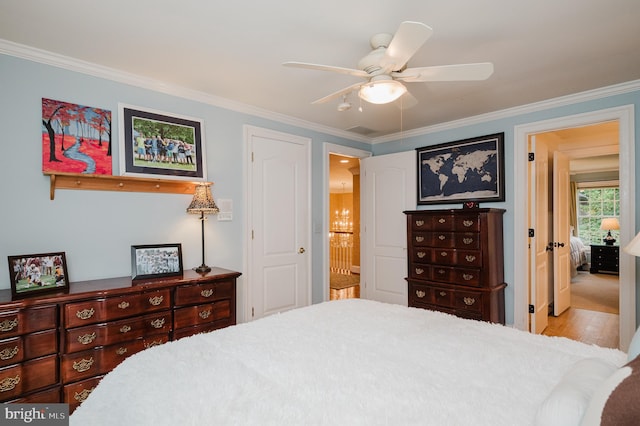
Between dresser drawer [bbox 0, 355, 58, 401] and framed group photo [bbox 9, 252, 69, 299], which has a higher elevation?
framed group photo [bbox 9, 252, 69, 299]

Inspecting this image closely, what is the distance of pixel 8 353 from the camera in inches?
71.1

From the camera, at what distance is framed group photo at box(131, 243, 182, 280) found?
253 centimetres

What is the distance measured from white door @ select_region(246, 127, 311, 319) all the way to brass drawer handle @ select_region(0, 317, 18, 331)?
181cm

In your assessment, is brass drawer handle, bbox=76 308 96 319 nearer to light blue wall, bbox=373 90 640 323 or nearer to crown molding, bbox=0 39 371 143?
crown molding, bbox=0 39 371 143

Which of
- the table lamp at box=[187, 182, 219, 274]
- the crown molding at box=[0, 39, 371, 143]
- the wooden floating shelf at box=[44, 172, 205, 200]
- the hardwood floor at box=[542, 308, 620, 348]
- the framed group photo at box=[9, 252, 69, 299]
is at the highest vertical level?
the crown molding at box=[0, 39, 371, 143]

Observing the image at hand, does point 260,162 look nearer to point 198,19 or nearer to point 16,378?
point 198,19

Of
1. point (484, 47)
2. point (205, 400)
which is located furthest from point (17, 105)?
point (484, 47)

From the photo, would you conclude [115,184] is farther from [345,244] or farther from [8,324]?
[345,244]

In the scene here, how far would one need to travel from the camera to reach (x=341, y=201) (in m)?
12.0

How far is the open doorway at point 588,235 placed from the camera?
12.7ft

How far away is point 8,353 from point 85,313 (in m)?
0.38

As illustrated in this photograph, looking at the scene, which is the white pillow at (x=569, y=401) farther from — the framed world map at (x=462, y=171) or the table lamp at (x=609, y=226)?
the table lamp at (x=609, y=226)

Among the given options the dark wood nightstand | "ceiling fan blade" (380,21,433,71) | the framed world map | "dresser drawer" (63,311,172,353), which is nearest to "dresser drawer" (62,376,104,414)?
"dresser drawer" (63,311,172,353)

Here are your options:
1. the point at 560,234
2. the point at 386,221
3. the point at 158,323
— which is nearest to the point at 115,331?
the point at 158,323
